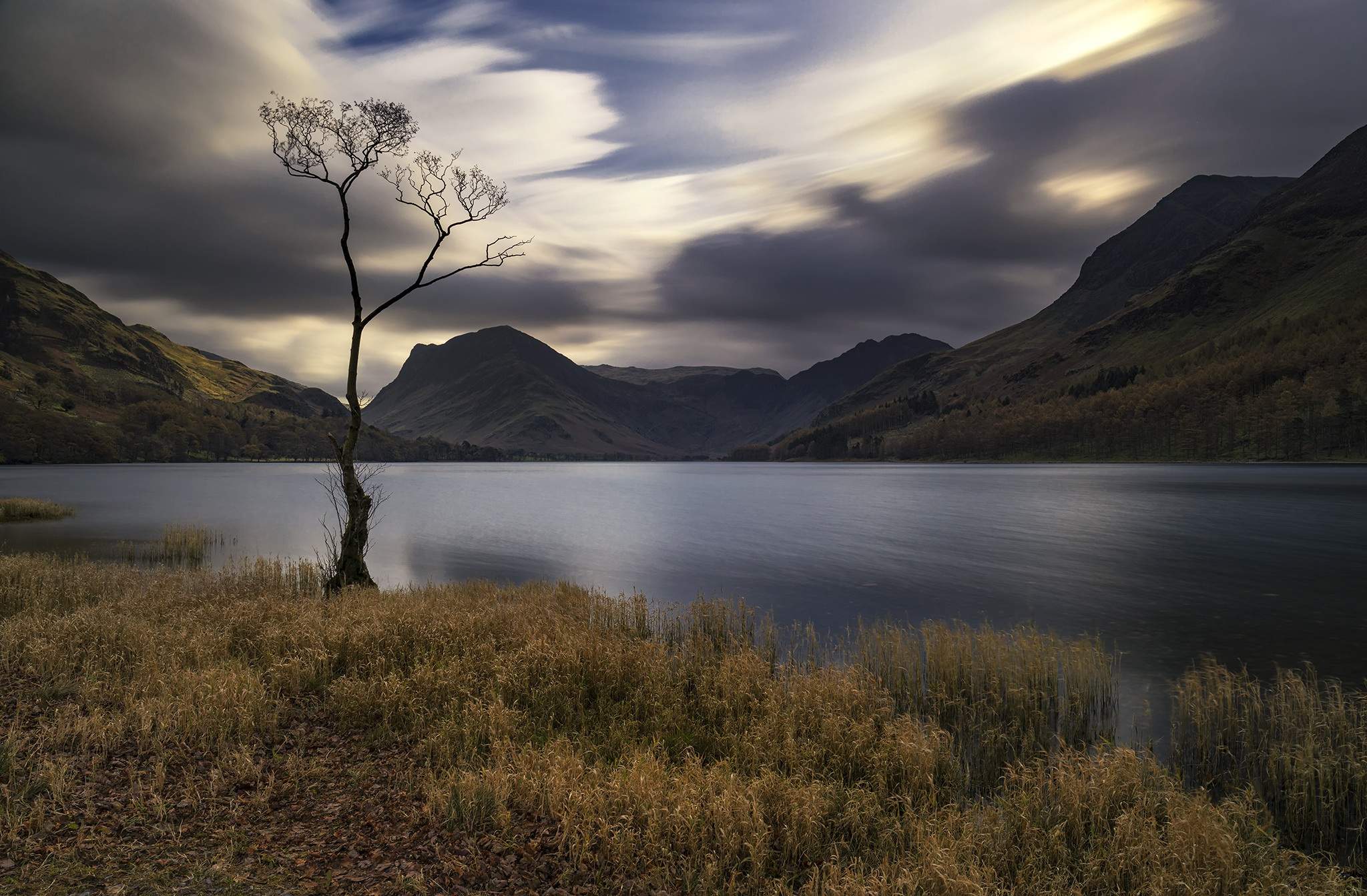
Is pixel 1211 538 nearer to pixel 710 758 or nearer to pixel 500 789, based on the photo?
pixel 710 758

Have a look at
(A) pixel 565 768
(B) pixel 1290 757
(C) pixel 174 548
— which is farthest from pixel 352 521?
(C) pixel 174 548

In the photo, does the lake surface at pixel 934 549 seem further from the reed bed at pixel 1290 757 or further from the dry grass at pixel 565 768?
the dry grass at pixel 565 768

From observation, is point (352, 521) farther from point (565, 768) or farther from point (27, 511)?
point (27, 511)

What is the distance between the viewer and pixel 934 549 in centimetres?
5347

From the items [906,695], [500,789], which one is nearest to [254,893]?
[500,789]

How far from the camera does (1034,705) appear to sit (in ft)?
52.1

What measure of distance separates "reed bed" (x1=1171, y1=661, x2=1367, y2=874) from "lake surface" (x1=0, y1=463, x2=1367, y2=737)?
393 centimetres

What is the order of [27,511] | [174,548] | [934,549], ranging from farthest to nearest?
[27,511] < [934,549] < [174,548]

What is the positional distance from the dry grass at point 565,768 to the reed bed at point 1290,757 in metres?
0.81

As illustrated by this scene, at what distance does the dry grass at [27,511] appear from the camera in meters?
63.6

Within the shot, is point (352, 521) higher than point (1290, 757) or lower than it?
higher

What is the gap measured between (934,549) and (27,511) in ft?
281

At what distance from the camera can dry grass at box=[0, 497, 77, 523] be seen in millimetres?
63594

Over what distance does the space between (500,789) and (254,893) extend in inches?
127
